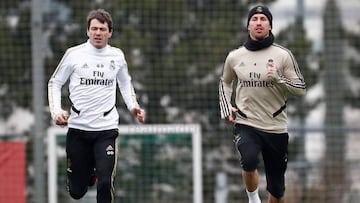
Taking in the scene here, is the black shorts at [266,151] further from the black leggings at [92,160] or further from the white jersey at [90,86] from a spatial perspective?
the black leggings at [92,160]

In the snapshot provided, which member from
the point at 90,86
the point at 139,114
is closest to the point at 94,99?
the point at 90,86

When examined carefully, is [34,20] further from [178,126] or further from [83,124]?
[83,124]

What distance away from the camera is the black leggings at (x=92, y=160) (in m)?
8.96

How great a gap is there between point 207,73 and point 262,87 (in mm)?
5369

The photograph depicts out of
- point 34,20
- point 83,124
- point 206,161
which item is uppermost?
point 34,20

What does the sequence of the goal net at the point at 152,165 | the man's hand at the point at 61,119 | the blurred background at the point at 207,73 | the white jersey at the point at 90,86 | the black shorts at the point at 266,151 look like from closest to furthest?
1. the man's hand at the point at 61,119
2. the white jersey at the point at 90,86
3. the black shorts at the point at 266,151
4. the goal net at the point at 152,165
5. the blurred background at the point at 207,73

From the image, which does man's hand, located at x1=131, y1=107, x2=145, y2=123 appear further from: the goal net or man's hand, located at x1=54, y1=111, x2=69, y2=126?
A: the goal net

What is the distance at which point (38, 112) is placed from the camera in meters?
13.8

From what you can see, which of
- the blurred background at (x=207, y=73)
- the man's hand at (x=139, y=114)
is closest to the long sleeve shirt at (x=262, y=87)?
the man's hand at (x=139, y=114)

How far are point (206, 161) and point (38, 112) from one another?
2.53 m

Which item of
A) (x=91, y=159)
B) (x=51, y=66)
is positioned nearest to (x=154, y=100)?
(x=51, y=66)

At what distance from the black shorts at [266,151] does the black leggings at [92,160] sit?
1.13 metres

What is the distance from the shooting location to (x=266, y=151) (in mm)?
9539

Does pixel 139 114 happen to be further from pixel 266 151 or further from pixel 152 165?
pixel 152 165
